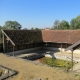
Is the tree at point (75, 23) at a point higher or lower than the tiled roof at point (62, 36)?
higher

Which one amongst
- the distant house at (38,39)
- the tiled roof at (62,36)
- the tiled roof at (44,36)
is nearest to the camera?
the distant house at (38,39)

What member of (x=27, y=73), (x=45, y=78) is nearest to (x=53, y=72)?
(x=45, y=78)

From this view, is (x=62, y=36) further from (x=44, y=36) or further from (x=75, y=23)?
(x=75, y=23)

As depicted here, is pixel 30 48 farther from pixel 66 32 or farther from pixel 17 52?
pixel 66 32

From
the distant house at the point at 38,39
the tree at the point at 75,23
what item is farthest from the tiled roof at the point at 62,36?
the tree at the point at 75,23

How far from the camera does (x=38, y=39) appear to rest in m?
27.0

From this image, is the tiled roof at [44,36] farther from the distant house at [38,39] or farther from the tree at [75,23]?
the tree at [75,23]

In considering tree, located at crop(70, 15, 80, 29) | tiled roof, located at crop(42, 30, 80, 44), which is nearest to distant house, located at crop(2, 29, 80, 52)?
tiled roof, located at crop(42, 30, 80, 44)

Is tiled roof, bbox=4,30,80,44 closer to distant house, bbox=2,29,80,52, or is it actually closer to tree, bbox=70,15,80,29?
distant house, bbox=2,29,80,52

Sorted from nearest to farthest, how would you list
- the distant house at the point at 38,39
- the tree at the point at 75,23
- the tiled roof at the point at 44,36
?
the distant house at the point at 38,39
the tiled roof at the point at 44,36
the tree at the point at 75,23

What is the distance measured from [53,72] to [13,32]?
13.9 meters

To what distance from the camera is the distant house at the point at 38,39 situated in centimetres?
2298

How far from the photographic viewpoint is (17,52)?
2378 centimetres

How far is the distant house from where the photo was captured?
2298cm
